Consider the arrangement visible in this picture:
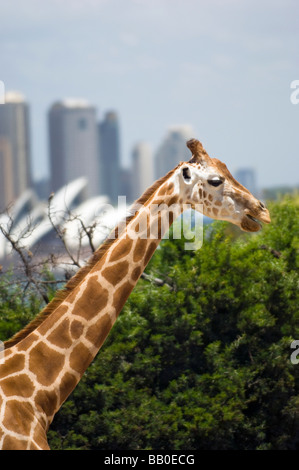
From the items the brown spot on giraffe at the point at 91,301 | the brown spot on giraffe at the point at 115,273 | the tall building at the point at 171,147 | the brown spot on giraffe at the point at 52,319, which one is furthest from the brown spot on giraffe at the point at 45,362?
the tall building at the point at 171,147

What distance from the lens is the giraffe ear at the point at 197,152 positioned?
21.0 ft

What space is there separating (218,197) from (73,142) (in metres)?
167

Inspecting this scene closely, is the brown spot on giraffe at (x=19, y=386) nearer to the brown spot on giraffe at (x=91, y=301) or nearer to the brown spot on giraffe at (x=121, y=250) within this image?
the brown spot on giraffe at (x=91, y=301)

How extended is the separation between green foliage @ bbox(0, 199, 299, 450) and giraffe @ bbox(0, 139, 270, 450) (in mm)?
3515

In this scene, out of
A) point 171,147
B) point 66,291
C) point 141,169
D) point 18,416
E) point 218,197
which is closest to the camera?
point 18,416

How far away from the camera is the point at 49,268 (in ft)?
37.1

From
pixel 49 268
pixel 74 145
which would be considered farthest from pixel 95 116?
pixel 49 268

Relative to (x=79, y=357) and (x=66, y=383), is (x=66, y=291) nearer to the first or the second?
(x=79, y=357)

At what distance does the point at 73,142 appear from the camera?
6727 inches

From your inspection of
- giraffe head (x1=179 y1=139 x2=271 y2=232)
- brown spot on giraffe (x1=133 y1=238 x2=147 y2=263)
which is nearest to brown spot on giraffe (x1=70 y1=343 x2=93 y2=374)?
brown spot on giraffe (x1=133 y1=238 x2=147 y2=263)

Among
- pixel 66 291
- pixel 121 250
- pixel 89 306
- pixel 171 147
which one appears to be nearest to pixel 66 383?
pixel 89 306

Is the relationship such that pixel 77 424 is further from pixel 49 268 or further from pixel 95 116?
pixel 95 116

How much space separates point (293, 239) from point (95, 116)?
574 feet

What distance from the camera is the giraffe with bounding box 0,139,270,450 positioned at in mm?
5730
